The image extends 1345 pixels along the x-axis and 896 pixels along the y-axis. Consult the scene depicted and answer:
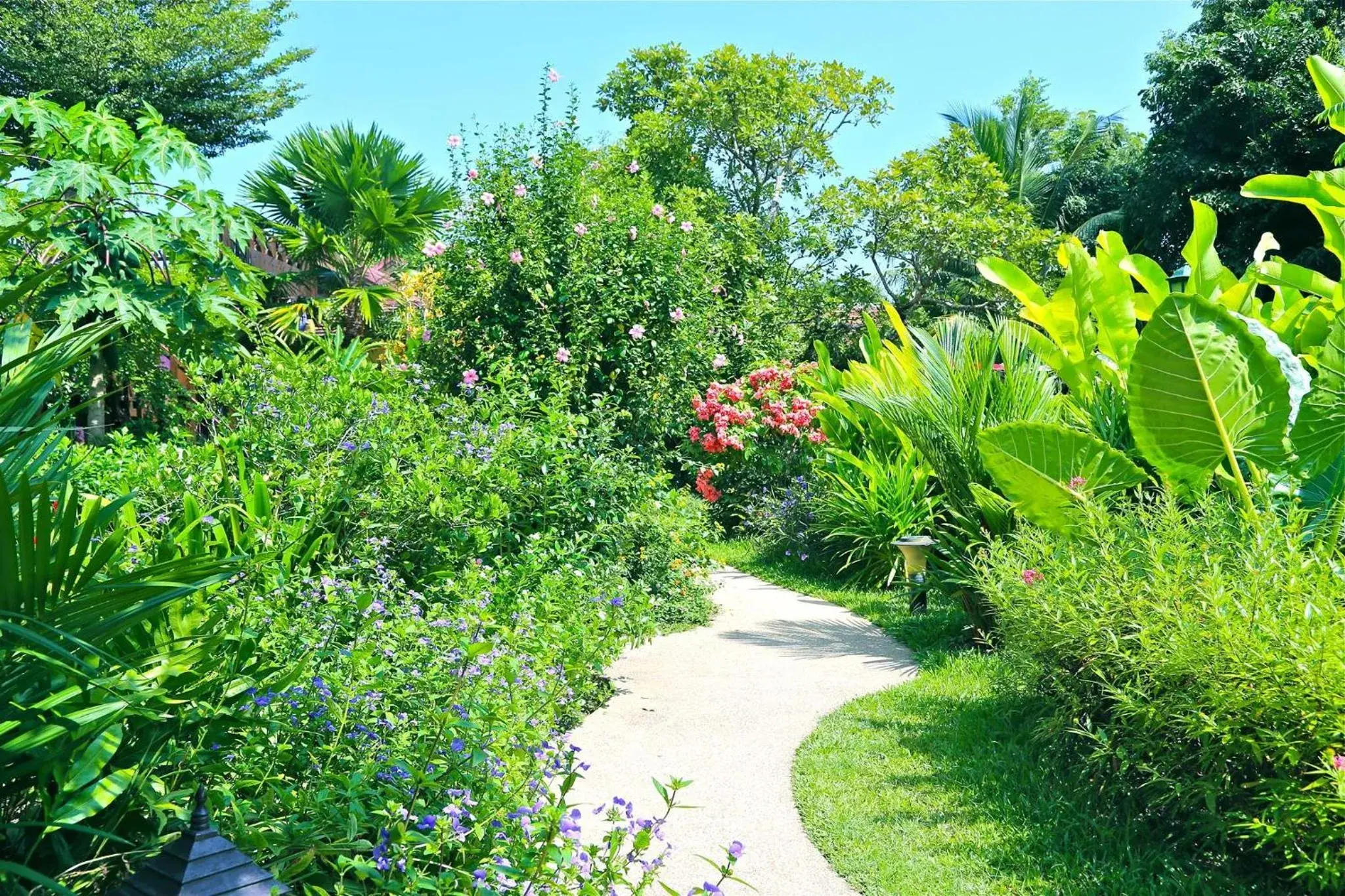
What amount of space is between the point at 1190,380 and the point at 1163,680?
1.37 m

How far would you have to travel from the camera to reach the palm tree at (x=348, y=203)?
13258 millimetres

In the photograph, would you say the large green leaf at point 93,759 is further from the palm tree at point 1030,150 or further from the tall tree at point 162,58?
the palm tree at point 1030,150

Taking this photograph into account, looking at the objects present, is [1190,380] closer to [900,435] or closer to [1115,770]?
[1115,770]

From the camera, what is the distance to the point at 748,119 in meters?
17.0

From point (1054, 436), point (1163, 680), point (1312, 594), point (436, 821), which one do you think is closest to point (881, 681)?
point (1054, 436)

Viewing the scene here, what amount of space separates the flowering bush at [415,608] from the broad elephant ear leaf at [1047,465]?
2.00 meters

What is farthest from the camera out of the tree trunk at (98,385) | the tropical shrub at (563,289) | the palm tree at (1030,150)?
the palm tree at (1030,150)

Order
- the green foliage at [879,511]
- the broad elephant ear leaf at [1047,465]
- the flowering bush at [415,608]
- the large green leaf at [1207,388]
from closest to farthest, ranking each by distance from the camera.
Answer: the flowering bush at [415,608] → the large green leaf at [1207,388] → the broad elephant ear leaf at [1047,465] → the green foliage at [879,511]

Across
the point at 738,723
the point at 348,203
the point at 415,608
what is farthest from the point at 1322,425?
the point at 348,203

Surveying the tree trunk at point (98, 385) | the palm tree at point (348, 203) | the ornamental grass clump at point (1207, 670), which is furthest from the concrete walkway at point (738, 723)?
the palm tree at point (348, 203)

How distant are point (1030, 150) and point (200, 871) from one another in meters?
28.3

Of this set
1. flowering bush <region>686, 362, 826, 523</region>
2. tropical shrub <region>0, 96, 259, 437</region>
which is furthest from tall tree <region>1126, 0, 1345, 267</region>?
tropical shrub <region>0, 96, 259, 437</region>

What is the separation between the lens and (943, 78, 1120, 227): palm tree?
25.8 meters

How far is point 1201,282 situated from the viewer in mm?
5102
